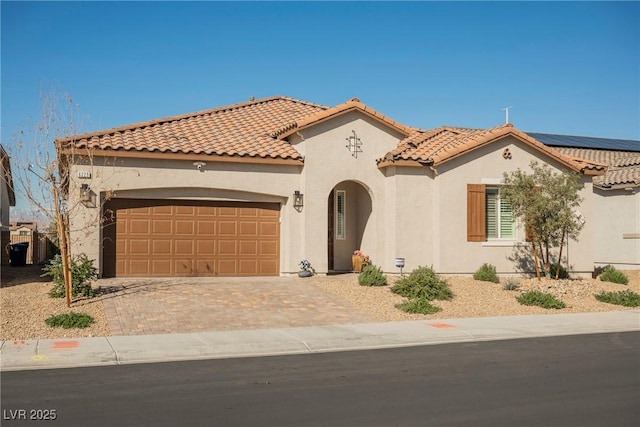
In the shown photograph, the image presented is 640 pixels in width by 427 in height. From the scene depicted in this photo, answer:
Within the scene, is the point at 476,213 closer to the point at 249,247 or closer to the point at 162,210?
the point at 249,247

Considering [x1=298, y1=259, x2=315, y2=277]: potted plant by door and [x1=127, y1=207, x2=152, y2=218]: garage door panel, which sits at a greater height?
[x1=127, y1=207, x2=152, y2=218]: garage door panel

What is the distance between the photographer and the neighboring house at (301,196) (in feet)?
63.2

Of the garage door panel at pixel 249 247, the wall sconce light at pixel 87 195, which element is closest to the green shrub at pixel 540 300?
the garage door panel at pixel 249 247

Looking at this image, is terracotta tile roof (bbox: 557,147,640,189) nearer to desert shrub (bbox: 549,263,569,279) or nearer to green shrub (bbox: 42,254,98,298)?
desert shrub (bbox: 549,263,569,279)

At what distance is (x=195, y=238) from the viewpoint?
2005 centimetres

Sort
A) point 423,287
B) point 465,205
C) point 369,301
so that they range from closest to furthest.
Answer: point 369,301
point 423,287
point 465,205

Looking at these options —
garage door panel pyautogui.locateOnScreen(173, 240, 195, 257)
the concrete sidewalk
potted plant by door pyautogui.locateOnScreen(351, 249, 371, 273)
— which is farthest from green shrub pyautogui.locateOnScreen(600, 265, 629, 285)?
garage door panel pyautogui.locateOnScreen(173, 240, 195, 257)

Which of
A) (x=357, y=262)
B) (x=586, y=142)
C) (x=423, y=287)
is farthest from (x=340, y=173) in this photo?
(x=586, y=142)

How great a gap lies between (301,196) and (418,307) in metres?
5.92

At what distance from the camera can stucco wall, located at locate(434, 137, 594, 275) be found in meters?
20.9

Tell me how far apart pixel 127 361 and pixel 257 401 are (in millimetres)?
3749

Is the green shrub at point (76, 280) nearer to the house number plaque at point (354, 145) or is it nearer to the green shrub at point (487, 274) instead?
the house number plaque at point (354, 145)

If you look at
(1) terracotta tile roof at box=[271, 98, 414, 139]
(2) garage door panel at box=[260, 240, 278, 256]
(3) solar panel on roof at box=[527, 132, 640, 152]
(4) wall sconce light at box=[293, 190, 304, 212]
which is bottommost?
(2) garage door panel at box=[260, 240, 278, 256]

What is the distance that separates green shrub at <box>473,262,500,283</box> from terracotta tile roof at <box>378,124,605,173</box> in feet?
11.9
